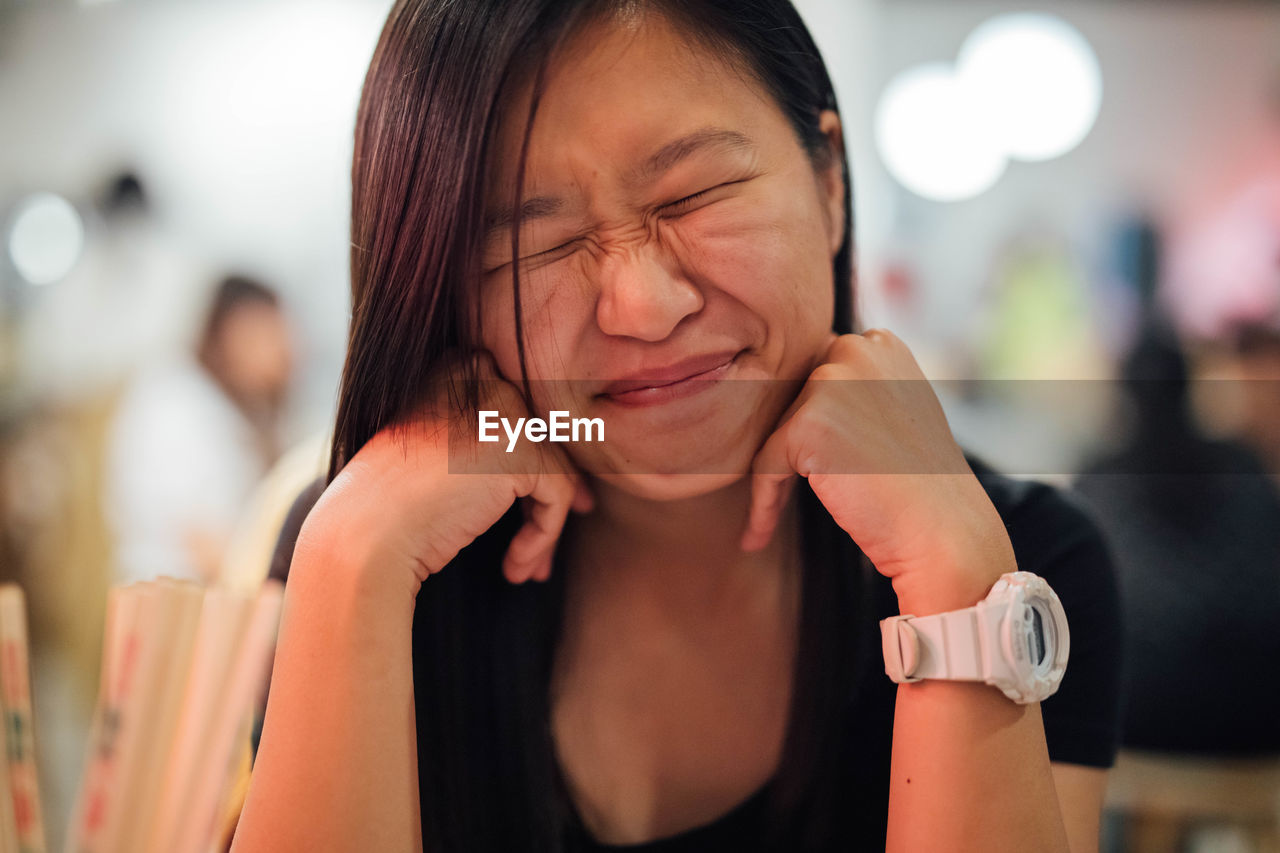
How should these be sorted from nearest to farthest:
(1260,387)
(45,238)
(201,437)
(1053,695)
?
(1053,695) < (45,238) < (1260,387) < (201,437)

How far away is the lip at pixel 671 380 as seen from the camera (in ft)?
2.15

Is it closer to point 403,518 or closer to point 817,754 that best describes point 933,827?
point 817,754

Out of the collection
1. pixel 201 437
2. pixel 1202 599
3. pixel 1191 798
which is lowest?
pixel 1191 798

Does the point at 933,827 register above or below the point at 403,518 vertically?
below

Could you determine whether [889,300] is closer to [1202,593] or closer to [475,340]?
[1202,593]

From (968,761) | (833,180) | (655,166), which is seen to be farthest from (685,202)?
(968,761)

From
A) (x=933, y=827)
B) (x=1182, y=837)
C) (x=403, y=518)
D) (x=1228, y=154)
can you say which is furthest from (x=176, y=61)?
(x=1228, y=154)

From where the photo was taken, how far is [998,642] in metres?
0.58

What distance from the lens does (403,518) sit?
64 centimetres

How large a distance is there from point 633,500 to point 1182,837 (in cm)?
141

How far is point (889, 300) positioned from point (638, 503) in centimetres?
120

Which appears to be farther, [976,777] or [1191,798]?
[1191,798]

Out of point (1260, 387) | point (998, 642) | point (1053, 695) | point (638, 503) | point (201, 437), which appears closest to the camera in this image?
point (998, 642)

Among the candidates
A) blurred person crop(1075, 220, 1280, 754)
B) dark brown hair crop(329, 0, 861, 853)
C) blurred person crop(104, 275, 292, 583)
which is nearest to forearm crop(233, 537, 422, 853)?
dark brown hair crop(329, 0, 861, 853)
